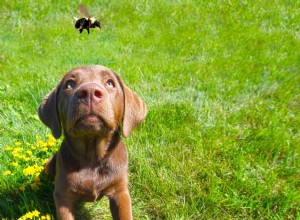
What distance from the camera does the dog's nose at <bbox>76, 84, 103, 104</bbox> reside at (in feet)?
8.43

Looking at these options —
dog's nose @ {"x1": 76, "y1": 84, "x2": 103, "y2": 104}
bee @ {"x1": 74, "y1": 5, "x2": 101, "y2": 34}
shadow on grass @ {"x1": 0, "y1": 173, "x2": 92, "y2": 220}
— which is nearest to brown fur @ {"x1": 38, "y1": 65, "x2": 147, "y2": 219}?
dog's nose @ {"x1": 76, "y1": 84, "x2": 103, "y2": 104}

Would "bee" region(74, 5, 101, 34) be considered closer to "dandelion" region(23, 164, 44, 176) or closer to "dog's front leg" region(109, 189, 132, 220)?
"dandelion" region(23, 164, 44, 176)

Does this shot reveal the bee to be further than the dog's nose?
Yes

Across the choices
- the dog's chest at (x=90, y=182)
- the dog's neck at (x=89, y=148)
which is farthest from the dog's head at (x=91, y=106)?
the dog's chest at (x=90, y=182)

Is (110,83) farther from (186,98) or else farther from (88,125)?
(186,98)

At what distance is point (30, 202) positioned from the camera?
3223mm

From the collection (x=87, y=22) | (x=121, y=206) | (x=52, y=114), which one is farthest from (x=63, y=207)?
(x=87, y=22)

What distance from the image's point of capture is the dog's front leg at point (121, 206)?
3.00 m

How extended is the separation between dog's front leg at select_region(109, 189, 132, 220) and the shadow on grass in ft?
1.29

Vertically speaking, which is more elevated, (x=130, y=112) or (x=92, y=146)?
(x=130, y=112)

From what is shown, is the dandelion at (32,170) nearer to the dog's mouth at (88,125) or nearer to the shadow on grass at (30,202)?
the shadow on grass at (30,202)

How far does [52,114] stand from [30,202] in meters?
0.80

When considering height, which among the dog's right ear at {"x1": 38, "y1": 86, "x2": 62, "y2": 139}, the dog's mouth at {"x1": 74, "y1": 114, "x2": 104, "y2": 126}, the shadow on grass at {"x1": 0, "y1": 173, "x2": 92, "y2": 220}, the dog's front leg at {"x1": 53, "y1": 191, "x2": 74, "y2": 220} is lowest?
the shadow on grass at {"x1": 0, "y1": 173, "x2": 92, "y2": 220}

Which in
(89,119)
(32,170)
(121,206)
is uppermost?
(89,119)
